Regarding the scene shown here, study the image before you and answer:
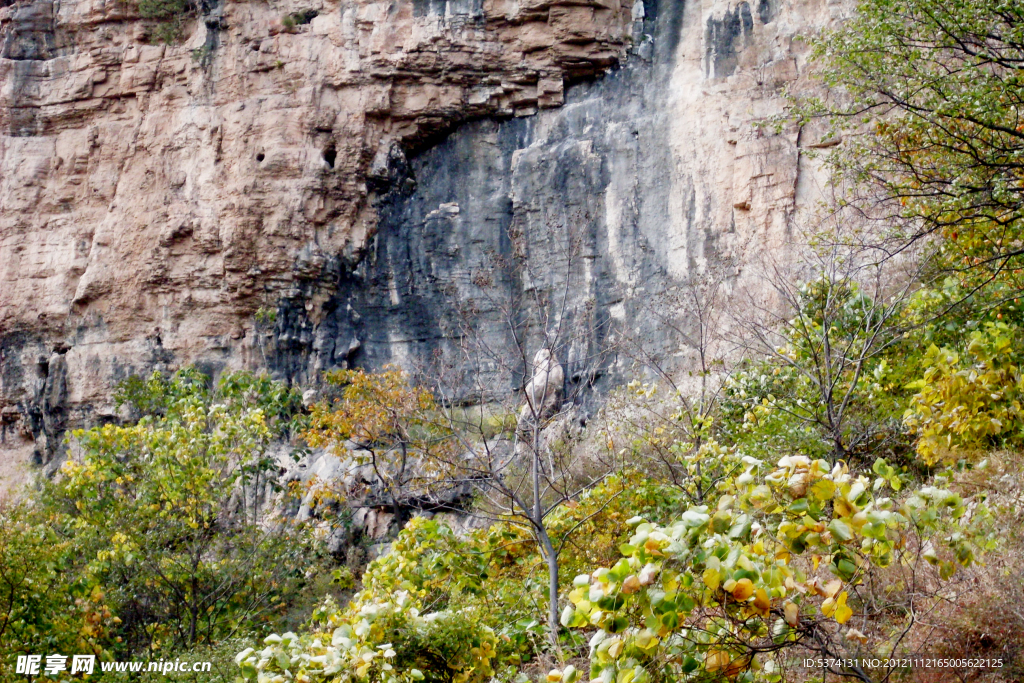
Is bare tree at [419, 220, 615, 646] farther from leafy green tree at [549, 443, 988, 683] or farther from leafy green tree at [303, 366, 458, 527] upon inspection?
leafy green tree at [549, 443, 988, 683]

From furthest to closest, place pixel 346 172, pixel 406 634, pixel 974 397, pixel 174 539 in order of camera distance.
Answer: pixel 346 172 < pixel 174 539 < pixel 974 397 < pixel 406 634

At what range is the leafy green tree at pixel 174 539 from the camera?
9.24 meters

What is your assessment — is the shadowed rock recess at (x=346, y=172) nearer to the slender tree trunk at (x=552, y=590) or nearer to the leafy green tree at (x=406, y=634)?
the leafy green tree at (x=406, y=634)

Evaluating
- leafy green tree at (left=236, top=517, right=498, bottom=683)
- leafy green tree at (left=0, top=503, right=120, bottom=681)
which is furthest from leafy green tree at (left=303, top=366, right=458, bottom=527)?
leafy green tree at (left=236, top=517, right=498, bottom=683)

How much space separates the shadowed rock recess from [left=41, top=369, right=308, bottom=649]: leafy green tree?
7115 mm

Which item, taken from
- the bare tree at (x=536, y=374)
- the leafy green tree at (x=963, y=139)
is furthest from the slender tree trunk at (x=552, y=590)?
the leafy green tree at (x=963, y=139)

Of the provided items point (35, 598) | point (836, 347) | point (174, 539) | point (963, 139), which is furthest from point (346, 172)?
point (963, 139)

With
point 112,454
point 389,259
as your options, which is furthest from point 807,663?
point 389,259

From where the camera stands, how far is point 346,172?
1958 centimetres

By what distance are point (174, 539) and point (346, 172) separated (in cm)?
1152

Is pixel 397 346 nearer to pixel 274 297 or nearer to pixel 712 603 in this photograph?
pixel 274 297

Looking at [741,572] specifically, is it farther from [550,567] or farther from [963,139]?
[963,139]

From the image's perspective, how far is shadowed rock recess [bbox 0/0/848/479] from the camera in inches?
667

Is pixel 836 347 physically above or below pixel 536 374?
above
